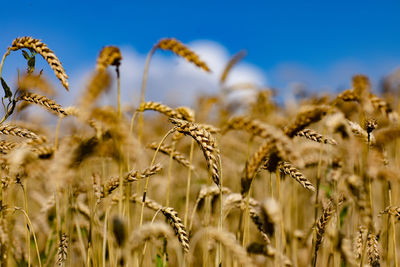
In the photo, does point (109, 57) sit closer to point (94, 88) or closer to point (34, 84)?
point (34, 84)

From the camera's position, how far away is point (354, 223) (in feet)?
6.52

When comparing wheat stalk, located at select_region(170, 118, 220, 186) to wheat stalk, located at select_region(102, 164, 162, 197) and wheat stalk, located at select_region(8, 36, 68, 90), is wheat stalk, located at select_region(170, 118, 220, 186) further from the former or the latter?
wheat stalk, located at select_region(8, 36, 68, 90)

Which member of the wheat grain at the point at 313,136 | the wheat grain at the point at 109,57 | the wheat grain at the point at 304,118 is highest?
the wheat grain at the point at 109,57

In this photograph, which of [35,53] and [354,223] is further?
[354,223]

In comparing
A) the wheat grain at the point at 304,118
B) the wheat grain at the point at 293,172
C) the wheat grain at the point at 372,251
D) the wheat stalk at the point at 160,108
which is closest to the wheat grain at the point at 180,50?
the wheat stalk at the point at 160,108

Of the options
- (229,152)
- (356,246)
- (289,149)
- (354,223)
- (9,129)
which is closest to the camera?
(289,149)

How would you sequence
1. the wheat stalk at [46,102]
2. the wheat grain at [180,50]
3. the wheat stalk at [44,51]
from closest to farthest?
1. the wheat stalk at [44,51]
2. the wheat stalk at [46,102]
3. the wheat grain at [180,50]

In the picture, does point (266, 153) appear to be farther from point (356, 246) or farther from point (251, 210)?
point (356, 246)

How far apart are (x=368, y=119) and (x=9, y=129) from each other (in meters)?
1.27

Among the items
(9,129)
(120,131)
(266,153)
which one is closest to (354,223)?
(266,153)

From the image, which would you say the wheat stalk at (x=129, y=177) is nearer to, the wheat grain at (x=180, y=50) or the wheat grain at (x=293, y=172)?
the wheat grain at (x=293, y=172)

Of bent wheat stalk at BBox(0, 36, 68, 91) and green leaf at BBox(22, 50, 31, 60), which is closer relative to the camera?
bent wheat stalk at BBox(0, 36, 68, 91)

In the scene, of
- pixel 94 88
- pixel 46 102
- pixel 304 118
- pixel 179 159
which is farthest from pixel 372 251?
pixel 46 102

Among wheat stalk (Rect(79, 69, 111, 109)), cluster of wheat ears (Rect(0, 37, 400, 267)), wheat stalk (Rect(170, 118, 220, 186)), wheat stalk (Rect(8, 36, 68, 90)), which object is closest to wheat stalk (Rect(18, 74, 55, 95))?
cluster of wheat ears (Rect(0, 37, 400, 267))
